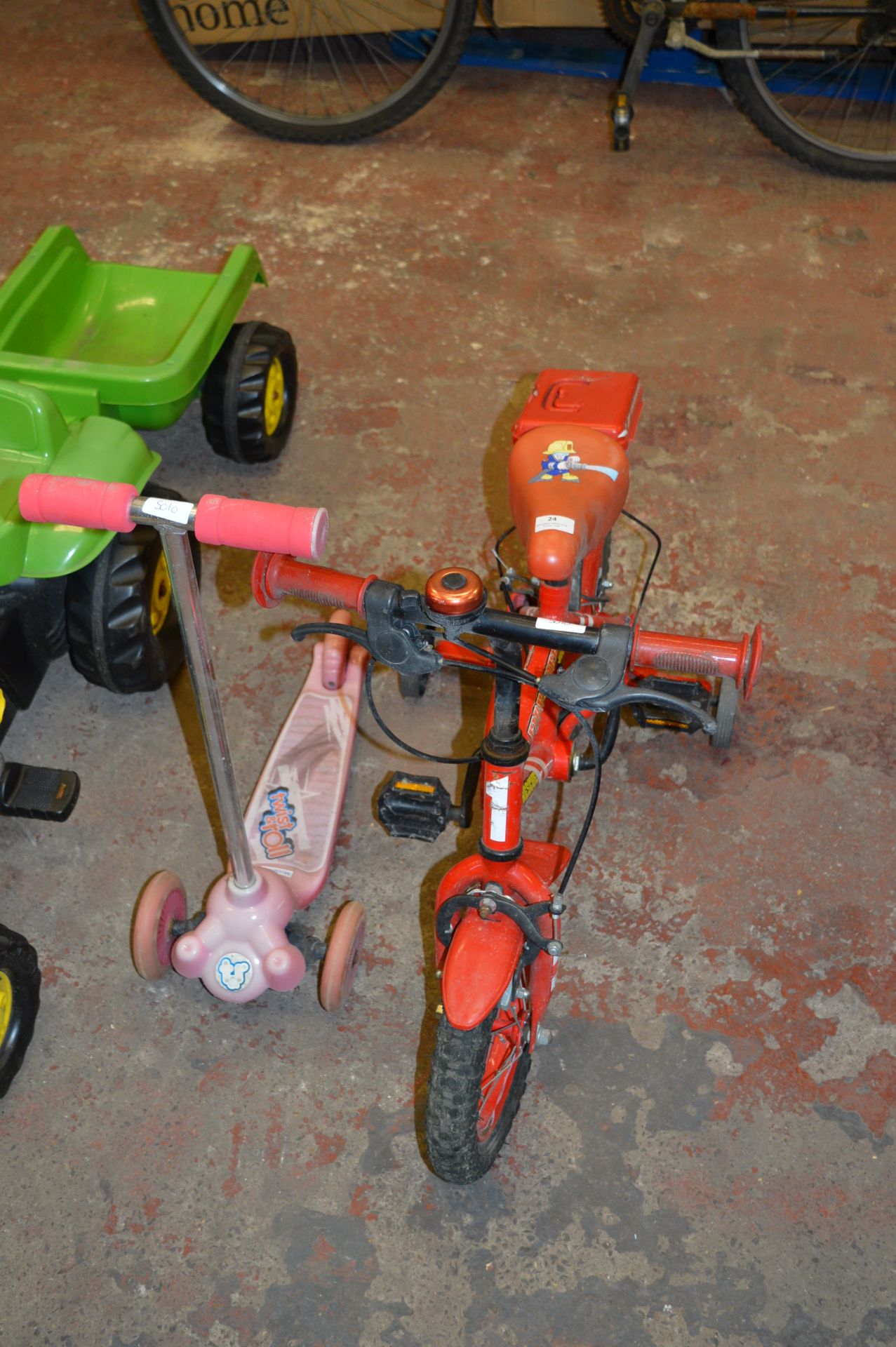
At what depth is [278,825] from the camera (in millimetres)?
2508

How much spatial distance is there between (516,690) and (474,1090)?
25.4 inches

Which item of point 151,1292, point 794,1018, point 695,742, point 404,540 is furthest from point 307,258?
point 151,1292

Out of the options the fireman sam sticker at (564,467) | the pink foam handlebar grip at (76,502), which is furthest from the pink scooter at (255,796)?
the fireman sam sticker at (564,467)

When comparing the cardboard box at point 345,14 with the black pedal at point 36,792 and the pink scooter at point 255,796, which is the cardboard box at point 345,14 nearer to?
the pink scooter at point 255,796

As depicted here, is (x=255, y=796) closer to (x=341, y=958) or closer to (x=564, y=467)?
(x=341, y=958)

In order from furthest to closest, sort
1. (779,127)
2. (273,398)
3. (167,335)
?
(779,127), (273,398), (167,335)

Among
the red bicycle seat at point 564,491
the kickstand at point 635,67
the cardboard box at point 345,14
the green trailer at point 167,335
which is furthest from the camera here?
the cardboard box at point 345,14

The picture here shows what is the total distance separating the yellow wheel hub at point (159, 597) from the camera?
2.66 m

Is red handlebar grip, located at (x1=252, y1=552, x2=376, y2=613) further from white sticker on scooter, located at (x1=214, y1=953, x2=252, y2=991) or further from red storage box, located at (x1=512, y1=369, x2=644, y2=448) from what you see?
white sticker on scooter, located at (x1=214, y1=953, x2=252, y2=991)

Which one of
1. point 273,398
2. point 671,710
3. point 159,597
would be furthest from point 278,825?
point 273,398

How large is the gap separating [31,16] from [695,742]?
4.27 m

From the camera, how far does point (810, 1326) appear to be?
6.31 ft

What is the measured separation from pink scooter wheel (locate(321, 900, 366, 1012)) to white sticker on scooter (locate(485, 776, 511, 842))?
1.69ft

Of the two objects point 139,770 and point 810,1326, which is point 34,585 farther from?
point 810,1326
